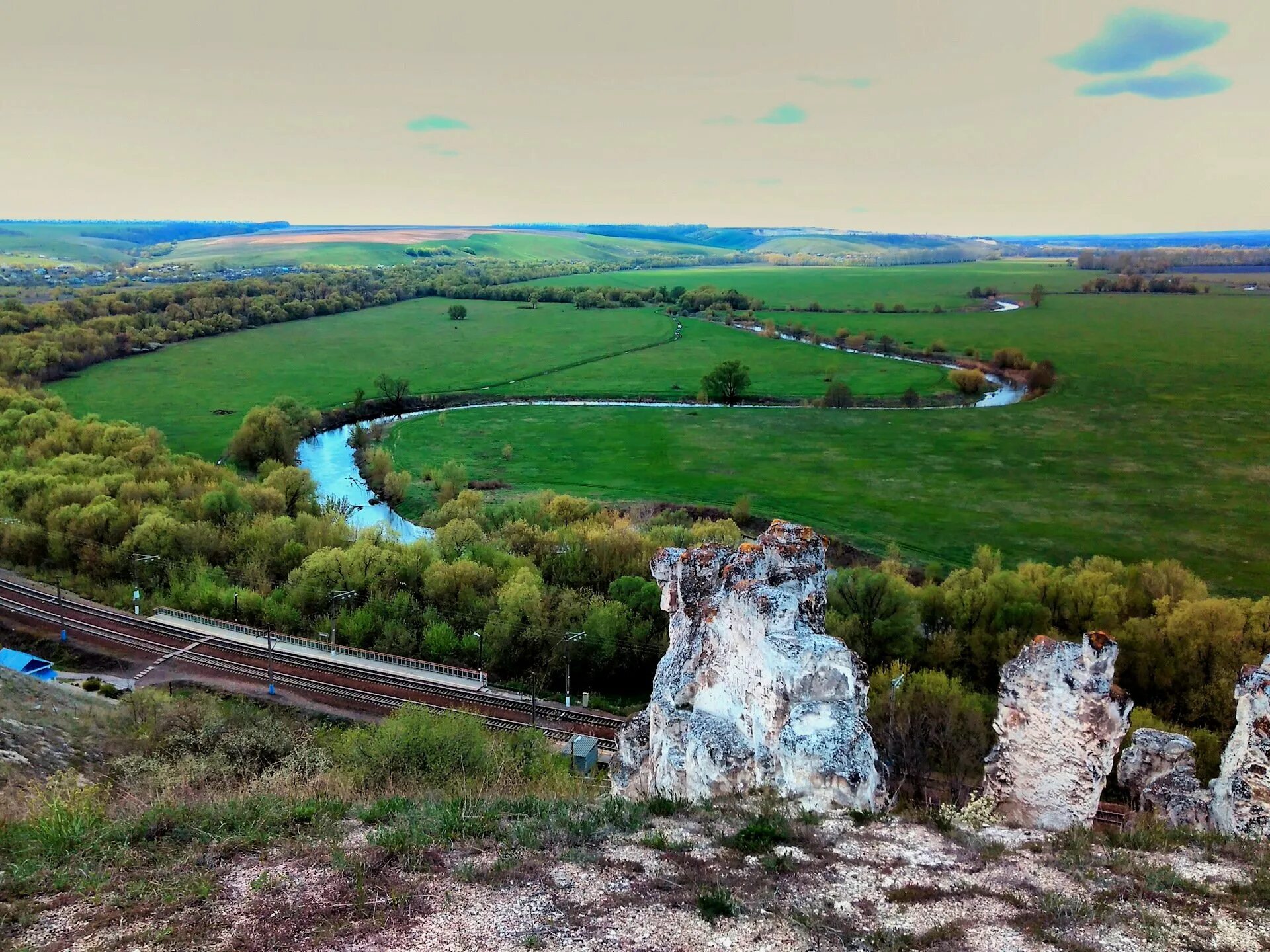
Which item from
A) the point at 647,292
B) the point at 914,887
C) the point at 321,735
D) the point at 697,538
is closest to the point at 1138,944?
the point at 914,887

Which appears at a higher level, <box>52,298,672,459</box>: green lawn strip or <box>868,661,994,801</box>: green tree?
<box>52,298,672,459</box>: green lawn strip

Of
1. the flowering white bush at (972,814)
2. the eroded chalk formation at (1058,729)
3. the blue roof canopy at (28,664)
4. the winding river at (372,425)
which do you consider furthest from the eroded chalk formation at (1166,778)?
the winding river at (372,425)

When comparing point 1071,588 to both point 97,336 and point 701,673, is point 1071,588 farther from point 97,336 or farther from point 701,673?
point 97,336

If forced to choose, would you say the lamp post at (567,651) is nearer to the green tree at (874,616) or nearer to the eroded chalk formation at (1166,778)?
the green tree at (874,616)

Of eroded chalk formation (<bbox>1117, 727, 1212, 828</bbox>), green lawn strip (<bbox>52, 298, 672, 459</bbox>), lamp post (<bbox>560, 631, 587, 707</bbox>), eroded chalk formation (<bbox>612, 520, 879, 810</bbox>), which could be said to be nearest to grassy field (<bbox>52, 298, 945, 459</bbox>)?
green lawn strip (<bbox>52, 298, 672, 459</bbox>)

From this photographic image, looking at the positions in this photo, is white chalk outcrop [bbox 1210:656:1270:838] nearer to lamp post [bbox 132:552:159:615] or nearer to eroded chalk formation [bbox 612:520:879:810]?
eroded chalk formation [bbox 612:520:879:810]

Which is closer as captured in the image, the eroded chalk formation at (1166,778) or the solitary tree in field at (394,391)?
the eroded chalk formation at (1166,778)
